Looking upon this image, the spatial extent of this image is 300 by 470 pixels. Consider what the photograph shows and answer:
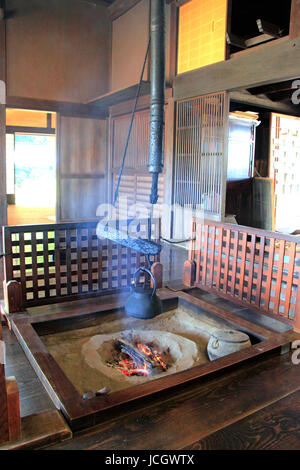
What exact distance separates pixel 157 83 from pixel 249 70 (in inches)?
106

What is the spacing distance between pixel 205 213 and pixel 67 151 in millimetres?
3469

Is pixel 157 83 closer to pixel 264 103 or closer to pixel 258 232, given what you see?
pixel 258 232

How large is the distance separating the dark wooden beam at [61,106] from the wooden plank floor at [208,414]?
558 cm

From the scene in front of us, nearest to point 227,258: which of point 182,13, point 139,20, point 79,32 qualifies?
point 182,13

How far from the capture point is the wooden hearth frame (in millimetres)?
1727

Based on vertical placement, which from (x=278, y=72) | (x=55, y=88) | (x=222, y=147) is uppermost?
(x=55, y=88)

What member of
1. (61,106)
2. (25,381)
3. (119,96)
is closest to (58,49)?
(61,106)

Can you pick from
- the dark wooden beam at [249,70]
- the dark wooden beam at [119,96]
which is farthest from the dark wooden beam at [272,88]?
the dark wooden beam at [119,96]

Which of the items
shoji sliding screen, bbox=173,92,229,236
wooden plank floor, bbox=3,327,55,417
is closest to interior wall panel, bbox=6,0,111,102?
shoji sliding screen, bbox=173,92,229,236

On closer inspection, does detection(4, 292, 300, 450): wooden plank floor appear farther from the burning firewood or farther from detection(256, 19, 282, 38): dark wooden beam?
detection(256, 19, 282, 38): dark wooden beam

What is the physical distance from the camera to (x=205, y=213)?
17.3ft

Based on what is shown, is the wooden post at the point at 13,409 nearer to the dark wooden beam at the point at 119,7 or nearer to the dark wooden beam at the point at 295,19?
the dark wooden beam at the point at 295,19

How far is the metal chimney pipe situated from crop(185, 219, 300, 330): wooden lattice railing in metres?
1.12
